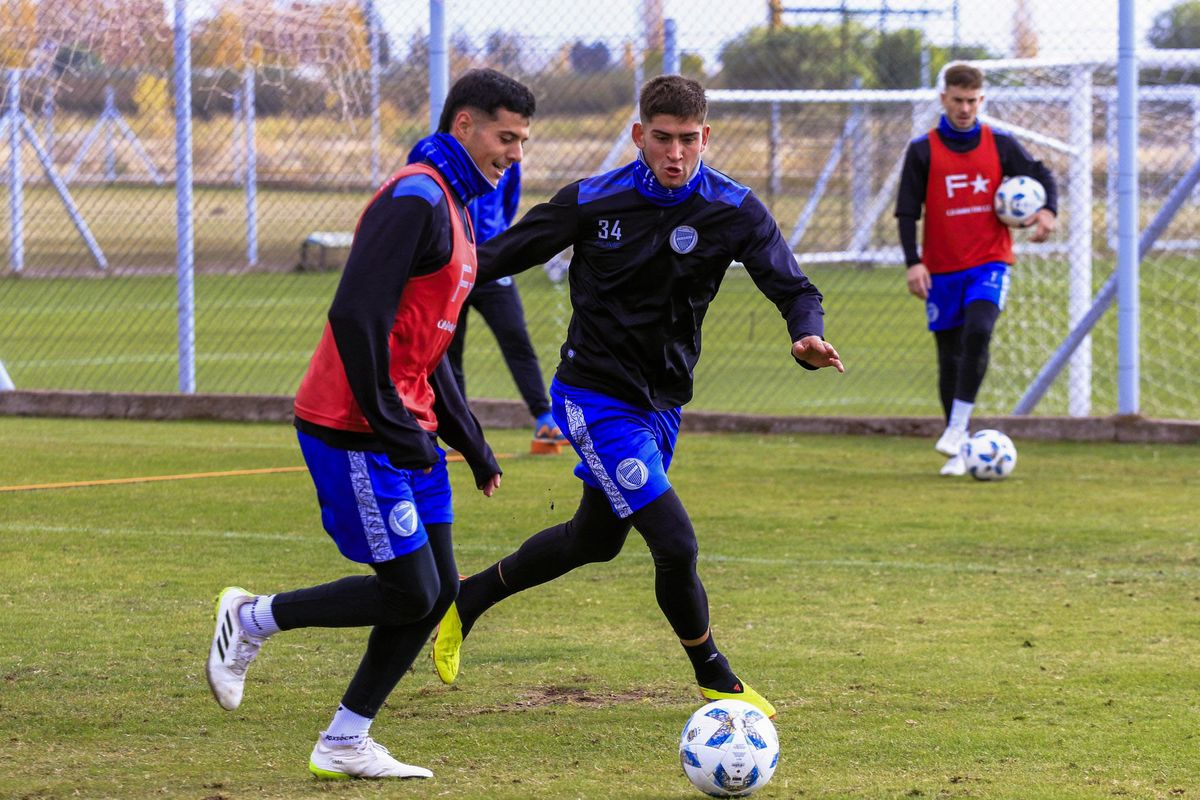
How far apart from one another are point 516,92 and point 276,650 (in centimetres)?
214

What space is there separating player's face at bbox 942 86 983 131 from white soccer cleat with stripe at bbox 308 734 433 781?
612cm

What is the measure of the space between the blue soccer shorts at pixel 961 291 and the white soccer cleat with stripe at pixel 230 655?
588 cm

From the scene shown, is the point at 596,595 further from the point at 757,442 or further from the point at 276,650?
the point at 757,442

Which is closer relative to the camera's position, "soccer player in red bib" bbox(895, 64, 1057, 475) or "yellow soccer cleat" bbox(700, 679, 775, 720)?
"yellow soccer cleat" bbox(700, 679, 775, 720)

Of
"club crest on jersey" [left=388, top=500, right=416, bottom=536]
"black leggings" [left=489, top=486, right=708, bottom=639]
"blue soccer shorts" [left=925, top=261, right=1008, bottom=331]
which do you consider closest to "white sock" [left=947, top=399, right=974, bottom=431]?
"blue soccer shorts" [left=925, top=261, right=1008, bottom=331]

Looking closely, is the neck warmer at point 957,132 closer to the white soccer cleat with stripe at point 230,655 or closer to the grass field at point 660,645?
the grass field at point 660,645

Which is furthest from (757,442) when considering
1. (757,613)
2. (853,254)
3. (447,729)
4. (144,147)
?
(853,254)

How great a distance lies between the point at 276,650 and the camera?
5.70 m

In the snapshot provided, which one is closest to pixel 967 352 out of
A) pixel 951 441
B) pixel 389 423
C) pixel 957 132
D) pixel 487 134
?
pixel 951 441

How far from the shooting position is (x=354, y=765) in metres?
4.35

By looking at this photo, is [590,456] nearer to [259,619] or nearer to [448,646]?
[448,646]

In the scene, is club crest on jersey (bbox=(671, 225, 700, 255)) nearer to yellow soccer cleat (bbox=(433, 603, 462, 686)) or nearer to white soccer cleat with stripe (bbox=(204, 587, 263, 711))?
yellow soccer cleat (bbox=(433, 603, 462, 686))

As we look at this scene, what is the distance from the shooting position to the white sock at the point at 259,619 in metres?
4.50

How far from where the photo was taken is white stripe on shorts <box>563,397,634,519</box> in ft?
16.1
